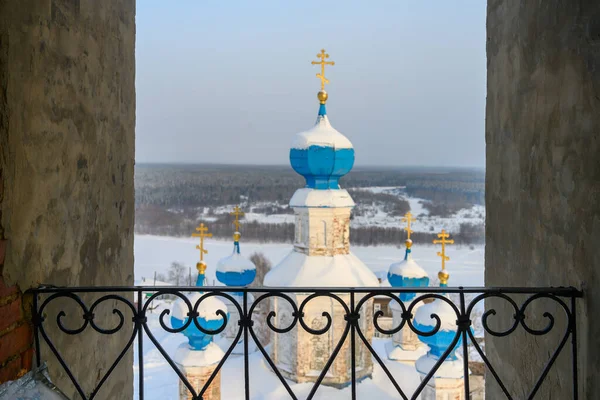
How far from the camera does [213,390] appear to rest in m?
8.38

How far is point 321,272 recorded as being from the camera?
365 inches

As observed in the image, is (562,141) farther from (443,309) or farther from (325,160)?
(325,160)

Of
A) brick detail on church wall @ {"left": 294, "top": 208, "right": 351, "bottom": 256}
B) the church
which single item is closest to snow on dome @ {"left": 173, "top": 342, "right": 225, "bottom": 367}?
the church

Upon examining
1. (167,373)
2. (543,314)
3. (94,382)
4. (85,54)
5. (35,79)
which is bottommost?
(167,373)

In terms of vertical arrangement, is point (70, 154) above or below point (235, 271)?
above

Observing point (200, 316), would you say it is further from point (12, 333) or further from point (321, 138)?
point (12, 333)

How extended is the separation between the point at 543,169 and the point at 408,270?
800 cm

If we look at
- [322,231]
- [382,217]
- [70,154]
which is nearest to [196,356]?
[322,231]

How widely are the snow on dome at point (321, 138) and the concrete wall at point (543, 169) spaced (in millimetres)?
6792

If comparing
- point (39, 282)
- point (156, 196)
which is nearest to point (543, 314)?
point (39, 282)

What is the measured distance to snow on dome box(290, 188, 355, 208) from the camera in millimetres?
9383

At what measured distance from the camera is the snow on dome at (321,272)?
9.12 metres

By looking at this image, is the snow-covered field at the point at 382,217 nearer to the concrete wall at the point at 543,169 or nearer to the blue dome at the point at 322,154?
the blue dome at the point at 322,154

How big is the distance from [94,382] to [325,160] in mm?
7395
